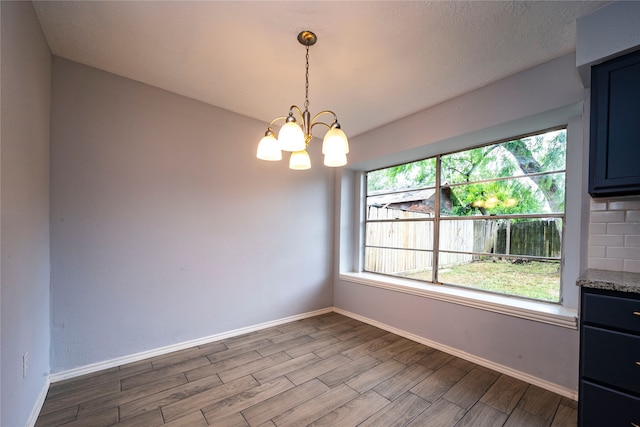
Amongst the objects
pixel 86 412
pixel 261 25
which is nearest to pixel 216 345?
pixel 86 412

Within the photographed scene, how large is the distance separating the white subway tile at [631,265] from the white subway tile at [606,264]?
2 cm

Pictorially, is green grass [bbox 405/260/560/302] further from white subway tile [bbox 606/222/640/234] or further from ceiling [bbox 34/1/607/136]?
ceiling [bbox 34/1/607/136]

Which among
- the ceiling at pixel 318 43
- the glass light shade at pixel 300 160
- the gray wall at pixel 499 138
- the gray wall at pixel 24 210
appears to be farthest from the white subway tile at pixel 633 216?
the gray wall at pixel 24 210

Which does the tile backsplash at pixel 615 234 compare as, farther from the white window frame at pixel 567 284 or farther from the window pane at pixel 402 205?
the window pane at pixel 402 205

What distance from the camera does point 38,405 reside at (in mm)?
1725

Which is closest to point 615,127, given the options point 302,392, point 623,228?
point 623,228

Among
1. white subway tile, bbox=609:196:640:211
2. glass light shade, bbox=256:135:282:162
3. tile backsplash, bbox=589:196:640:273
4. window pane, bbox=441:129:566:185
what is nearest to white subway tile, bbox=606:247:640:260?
tile backsplash, bbox=589:196:640:273

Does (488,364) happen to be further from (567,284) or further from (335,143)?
(335,143)

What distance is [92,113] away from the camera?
2209mm

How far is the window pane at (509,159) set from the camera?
2.31 meters

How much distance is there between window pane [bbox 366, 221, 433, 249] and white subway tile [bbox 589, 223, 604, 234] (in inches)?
56.9

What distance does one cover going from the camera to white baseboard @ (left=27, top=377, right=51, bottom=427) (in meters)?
1.60

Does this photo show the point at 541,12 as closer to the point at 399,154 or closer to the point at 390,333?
the point at 399,154

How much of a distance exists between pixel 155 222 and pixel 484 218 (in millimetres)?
3324
